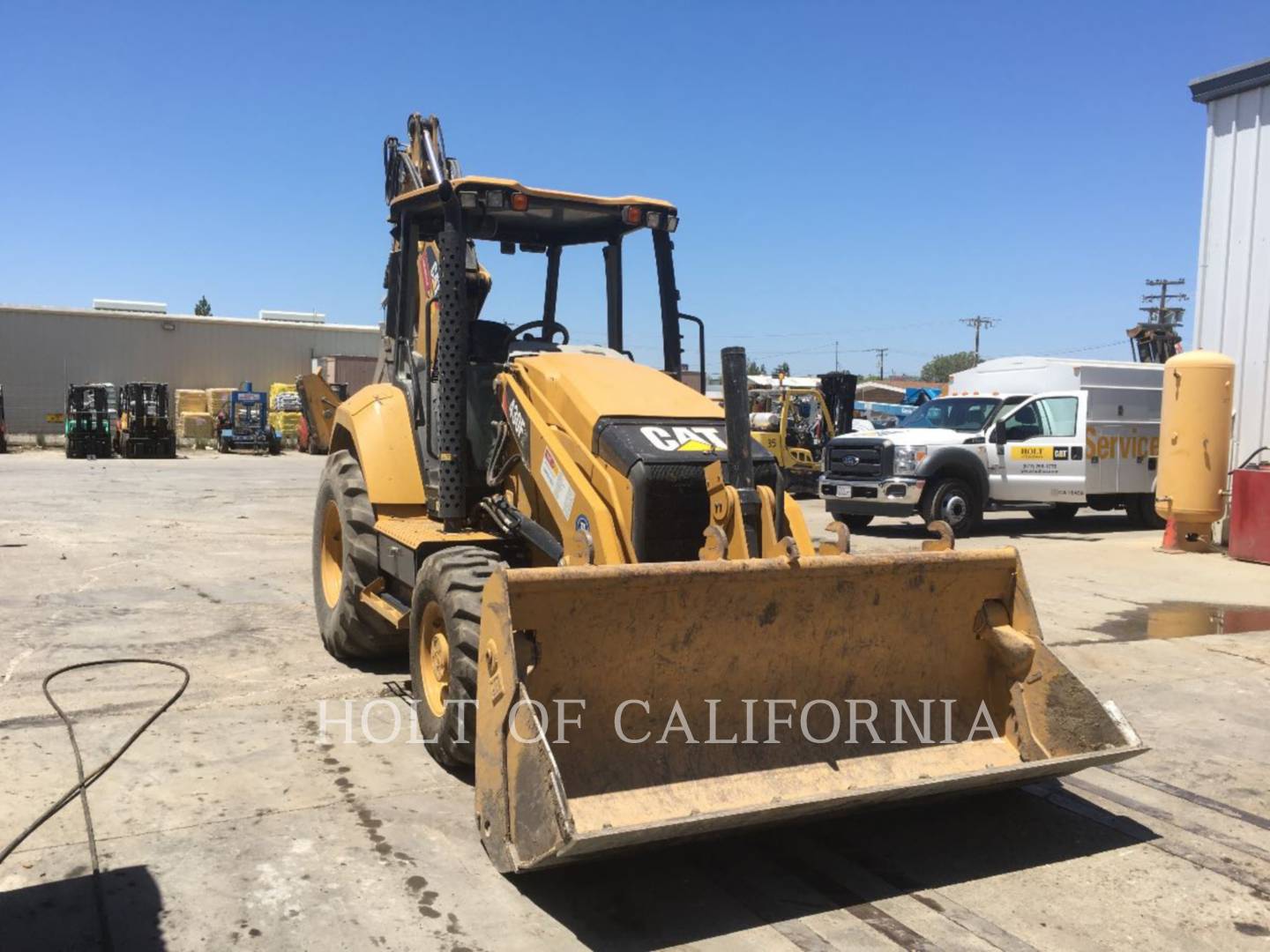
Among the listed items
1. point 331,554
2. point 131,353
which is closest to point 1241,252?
point 331,554

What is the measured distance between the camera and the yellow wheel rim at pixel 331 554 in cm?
762

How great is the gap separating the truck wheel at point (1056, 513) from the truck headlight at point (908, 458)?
4141 millimetres

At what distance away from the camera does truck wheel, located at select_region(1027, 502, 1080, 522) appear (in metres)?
17.4

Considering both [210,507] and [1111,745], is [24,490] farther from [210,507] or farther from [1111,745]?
[1111,745]

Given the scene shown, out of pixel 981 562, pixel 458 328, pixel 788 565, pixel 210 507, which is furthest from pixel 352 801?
pixel 210 507

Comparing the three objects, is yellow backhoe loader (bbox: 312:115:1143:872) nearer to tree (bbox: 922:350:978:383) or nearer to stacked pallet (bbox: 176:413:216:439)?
stacked pallet (bbox: 176:413:216:439)

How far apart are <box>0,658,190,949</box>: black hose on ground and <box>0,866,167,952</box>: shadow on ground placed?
19 mm


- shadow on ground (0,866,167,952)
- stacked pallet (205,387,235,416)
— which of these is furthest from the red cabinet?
stacked pallet (205,387,235,416)

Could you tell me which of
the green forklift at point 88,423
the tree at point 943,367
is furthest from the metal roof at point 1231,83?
the tree at point 943,367

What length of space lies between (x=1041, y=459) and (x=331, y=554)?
1084cm

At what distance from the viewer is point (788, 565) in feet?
14.1

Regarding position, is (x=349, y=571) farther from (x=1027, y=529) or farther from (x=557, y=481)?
(x=1027, y=529)

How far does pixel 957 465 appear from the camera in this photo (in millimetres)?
14492

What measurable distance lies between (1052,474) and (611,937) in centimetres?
1307
